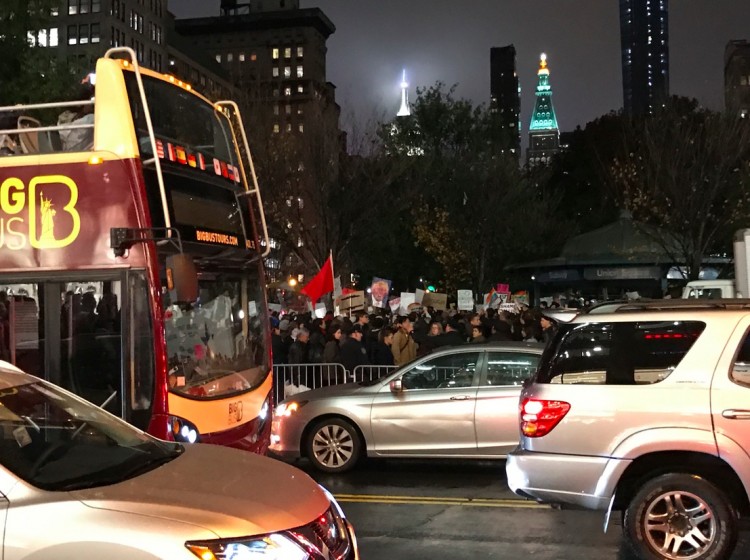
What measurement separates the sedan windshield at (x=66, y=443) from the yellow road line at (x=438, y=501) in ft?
12.6

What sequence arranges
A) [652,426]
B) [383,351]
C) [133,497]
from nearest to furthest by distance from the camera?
[133,497], [652,426], [383,351]

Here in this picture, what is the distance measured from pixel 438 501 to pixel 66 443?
15.0 ft

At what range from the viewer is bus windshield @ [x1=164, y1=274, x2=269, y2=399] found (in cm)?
635

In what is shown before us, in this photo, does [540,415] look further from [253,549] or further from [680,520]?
[253,549]

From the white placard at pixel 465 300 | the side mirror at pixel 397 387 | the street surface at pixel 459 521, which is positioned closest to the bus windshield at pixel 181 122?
the side mirror at pixel 397 387

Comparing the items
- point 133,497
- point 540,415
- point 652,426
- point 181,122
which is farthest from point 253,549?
point 181,122

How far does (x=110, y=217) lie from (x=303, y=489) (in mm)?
3228

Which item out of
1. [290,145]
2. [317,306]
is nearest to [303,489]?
[317,306]

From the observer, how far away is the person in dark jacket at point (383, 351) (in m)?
13.2

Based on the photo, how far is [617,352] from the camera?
19.0ft

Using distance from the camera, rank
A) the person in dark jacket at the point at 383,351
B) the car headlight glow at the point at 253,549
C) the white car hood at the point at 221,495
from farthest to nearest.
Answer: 1. the person in dark jacket at the point at 383,351
2. the white car hood at the point at 221,495
3. the car headlight glow at the point at 253,549

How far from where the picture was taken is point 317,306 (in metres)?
20.8

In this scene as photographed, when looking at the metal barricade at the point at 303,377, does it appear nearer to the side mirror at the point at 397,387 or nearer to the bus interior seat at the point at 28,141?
the side mirror at the point at 397,387

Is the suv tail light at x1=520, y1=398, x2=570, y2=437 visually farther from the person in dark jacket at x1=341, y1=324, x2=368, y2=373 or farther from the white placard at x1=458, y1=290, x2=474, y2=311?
the white placard at x1=458, y1=290, x2=474, y2=311
